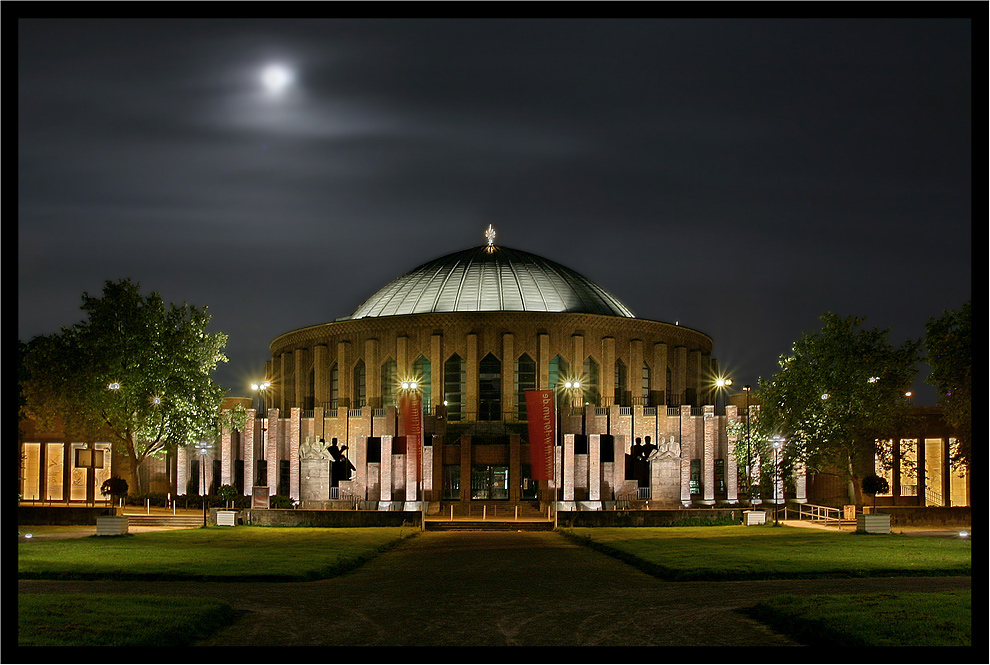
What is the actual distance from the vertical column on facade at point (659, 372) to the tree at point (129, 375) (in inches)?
1353

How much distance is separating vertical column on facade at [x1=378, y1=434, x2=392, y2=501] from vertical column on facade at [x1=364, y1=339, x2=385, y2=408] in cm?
1361

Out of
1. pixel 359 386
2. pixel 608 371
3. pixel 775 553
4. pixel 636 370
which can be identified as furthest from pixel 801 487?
pixel 775 553

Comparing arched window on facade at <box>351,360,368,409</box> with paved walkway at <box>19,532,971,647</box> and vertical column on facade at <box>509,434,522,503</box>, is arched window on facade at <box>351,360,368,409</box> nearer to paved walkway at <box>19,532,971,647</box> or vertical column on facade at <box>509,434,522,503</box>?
vertical column on facade at <box>509,434,522,503</box>

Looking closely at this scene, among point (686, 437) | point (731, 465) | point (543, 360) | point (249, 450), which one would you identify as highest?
point (543, 360)

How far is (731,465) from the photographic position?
6750 centimetres

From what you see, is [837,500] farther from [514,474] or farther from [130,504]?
[130,504]

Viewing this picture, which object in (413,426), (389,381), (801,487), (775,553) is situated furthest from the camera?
(389,381)

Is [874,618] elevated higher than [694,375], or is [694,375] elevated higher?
[694,375]

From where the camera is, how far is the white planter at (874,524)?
4250cm

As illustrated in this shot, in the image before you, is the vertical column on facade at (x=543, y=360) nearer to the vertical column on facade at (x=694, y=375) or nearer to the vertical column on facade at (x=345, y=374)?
the vertical column on facade at (x=694, y=375)

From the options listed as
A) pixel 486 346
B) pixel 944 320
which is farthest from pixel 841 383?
pixel 486 346

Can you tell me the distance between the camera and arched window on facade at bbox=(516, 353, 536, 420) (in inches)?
2958

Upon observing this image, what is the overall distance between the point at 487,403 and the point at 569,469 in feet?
47.2

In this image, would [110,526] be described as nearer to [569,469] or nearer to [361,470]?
[361,470]
